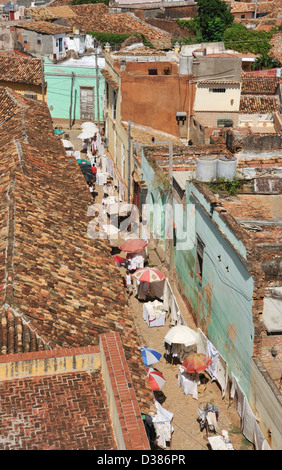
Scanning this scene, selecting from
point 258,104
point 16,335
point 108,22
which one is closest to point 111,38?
point 108,22

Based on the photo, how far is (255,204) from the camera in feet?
59.4

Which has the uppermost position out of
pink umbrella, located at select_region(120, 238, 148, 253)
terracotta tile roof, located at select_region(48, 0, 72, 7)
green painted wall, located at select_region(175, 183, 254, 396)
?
terracotta tile roof, located at select_region(48, 0, 72, 7)

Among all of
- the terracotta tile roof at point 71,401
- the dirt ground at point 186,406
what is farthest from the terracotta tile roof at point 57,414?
the dirt ground at point 186,406

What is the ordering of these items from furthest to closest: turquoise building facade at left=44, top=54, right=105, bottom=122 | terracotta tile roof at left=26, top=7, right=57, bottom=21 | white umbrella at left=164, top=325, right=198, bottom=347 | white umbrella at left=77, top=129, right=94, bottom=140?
terracotta tile roof at left=26, top=7, right=57, bottom=21
turquoise building facade at left=44, top=54, right=105, bottom=122
white umbrella at left=77, top=129, right=94, bottom=140
white umbrella at left=164, top=325, right=198, bottom=347

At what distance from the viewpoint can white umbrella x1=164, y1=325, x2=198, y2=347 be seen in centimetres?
1719

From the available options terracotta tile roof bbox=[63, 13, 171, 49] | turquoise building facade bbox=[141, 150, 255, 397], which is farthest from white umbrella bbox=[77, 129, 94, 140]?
terracotta tile roof bbox=[63, 13, 171, 49]

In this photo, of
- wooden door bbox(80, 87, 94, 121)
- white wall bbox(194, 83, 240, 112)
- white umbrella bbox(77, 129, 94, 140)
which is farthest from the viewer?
wooden door bbox(80, 87, 94, 121)

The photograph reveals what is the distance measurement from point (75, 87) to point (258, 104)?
12737 mm

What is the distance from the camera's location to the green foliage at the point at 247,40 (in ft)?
180

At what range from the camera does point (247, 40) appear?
56875mm

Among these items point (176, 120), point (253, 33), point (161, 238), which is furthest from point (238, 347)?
point (253, 33)

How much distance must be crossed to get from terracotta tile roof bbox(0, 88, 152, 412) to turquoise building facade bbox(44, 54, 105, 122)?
20515 millimetres

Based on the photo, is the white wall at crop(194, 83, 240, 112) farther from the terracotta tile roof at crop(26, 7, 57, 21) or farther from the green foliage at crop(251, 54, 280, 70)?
the terracotta tile roof at crop(26, 7, 57, 21)

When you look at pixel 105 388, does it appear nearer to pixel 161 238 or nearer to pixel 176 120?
pixel 161 238
